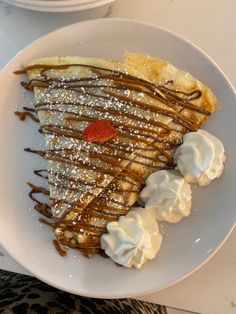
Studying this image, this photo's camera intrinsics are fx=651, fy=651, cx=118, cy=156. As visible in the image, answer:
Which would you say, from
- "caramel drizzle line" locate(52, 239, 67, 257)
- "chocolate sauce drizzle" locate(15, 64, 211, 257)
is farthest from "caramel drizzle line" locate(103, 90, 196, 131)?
"caramel drizzle line" locate(52, 239, 67, 257)

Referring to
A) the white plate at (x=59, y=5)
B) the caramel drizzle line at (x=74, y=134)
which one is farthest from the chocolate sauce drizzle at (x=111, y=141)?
the white plate at (x=59, y=5)

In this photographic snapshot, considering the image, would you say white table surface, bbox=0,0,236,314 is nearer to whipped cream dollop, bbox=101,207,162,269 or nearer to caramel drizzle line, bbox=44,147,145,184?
whipped cream dollop, bbox=101,207,162,269

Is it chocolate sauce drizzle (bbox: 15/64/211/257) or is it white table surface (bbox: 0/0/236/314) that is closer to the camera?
chocolate sauce drizzle (bbox: 15/64/211/257)

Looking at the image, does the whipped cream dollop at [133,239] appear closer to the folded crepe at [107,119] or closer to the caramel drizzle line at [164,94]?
the folded crepe at [107,119]

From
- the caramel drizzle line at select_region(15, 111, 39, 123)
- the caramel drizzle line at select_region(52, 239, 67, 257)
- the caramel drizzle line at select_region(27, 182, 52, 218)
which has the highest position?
the caramel drizzle line at select_region(15, 111, 39, 123)

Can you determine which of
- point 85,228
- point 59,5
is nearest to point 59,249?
point 85,228

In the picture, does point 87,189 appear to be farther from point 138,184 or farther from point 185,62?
point 185,62
